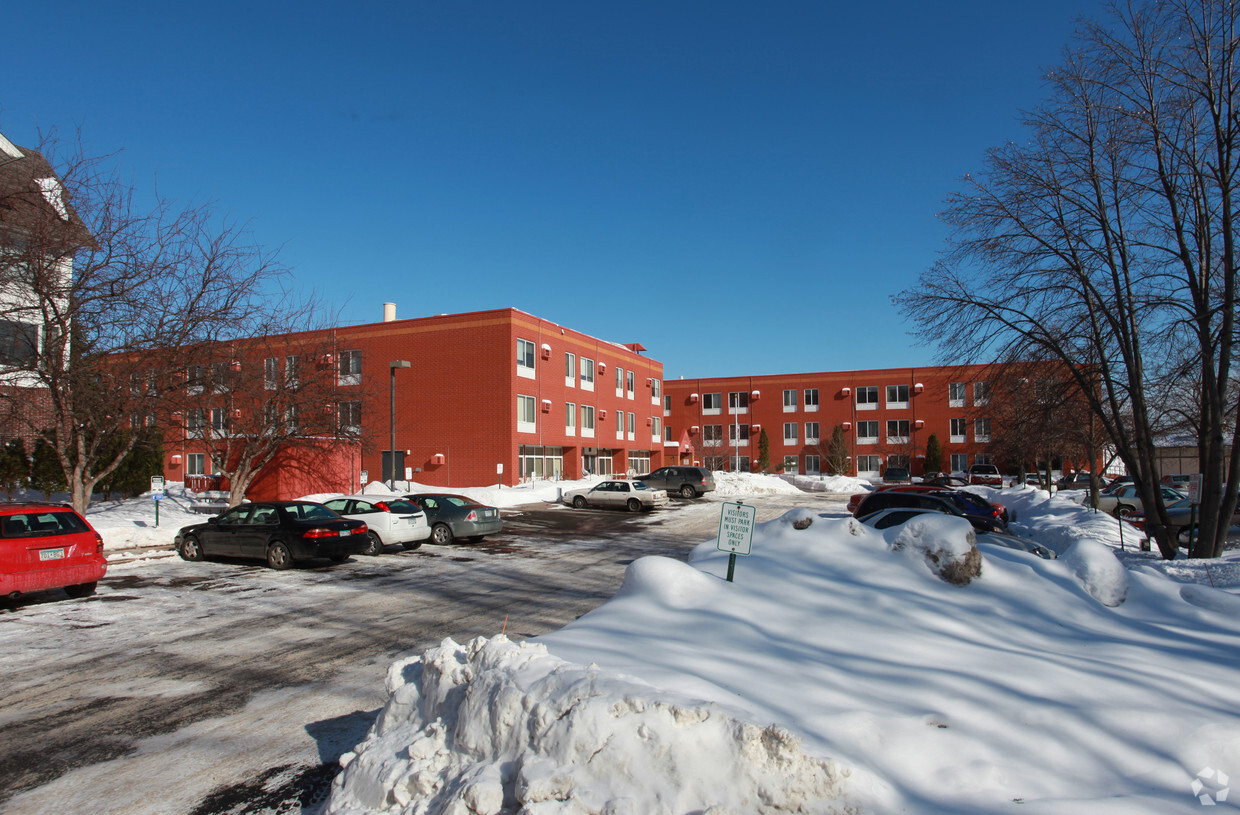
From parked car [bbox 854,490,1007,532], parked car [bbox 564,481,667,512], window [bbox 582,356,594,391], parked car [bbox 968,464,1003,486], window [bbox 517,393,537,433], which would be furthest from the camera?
parked car [bbox 968,464,1003,486]

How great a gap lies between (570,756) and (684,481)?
37.1 m

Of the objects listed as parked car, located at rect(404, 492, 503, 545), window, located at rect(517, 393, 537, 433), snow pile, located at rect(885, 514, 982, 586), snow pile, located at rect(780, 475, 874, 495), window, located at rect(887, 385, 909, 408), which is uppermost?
window, located at rect(887, 385, 909, 408)

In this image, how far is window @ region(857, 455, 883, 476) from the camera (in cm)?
6638

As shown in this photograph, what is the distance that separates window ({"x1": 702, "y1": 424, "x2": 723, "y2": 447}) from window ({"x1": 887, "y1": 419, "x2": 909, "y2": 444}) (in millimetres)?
15591

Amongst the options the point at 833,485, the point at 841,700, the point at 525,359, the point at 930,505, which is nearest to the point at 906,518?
the point at 930,505

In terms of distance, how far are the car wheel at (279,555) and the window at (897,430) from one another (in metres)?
59.9

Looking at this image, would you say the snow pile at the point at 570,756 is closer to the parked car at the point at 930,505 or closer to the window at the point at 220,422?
the parked car at the point at 930,505

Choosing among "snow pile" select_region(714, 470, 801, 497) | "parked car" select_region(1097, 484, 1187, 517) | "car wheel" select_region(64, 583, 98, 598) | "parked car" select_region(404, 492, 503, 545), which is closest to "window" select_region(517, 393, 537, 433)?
"snow pile" select_region(714, 470, 801, 497)

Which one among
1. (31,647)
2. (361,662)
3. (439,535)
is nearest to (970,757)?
(361,662)

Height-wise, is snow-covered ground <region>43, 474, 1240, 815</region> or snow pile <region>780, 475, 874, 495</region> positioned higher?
snow-covered ground <region>43, 474, 1240, 815</region>

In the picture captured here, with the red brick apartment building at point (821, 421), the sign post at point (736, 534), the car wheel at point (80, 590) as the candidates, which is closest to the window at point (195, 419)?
the car wheel at point (80, 590)

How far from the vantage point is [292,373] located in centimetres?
2595

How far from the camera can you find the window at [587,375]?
48656 millimetres

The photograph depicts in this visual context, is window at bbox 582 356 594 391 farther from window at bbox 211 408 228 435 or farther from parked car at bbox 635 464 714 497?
window at bbox 211 408 228 435
